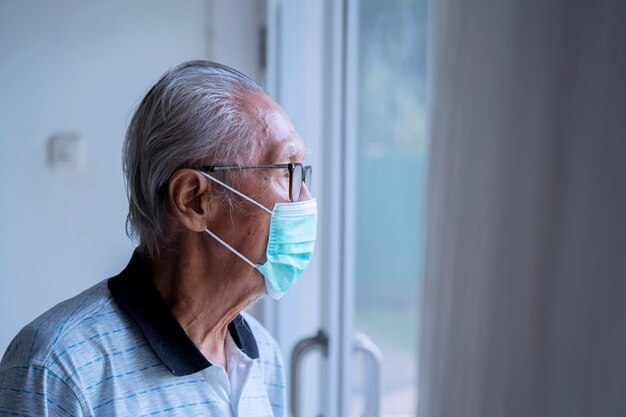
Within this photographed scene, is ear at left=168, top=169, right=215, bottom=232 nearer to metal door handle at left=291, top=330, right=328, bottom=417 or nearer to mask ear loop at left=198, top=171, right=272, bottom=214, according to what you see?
mask ear loop at left=198, top=171, right=272, bottom=214

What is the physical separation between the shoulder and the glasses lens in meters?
0.36

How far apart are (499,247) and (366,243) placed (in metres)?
1.23

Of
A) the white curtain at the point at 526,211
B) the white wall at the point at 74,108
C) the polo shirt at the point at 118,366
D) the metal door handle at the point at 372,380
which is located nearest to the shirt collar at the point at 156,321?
the polo shirt at the point at 118,366

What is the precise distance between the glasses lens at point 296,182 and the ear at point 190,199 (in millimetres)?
150

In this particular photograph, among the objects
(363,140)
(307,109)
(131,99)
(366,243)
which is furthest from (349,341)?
(131,99)

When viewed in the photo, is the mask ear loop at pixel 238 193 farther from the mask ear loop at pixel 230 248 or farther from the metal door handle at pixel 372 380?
the metal door handle at pixel 372 380

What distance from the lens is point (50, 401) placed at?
850 mm

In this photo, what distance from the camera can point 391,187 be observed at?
70.3 inches

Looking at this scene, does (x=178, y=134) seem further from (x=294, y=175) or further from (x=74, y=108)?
(x=74, y=108)

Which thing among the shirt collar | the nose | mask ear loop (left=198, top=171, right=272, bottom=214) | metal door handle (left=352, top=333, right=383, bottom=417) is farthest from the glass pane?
the shirt collar

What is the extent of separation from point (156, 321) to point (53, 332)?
152 millimetres

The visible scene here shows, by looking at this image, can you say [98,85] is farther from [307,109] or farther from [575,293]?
[575,293]

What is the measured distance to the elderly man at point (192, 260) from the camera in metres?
0.92

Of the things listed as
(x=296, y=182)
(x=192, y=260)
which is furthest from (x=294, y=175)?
(x=192, y=260)
